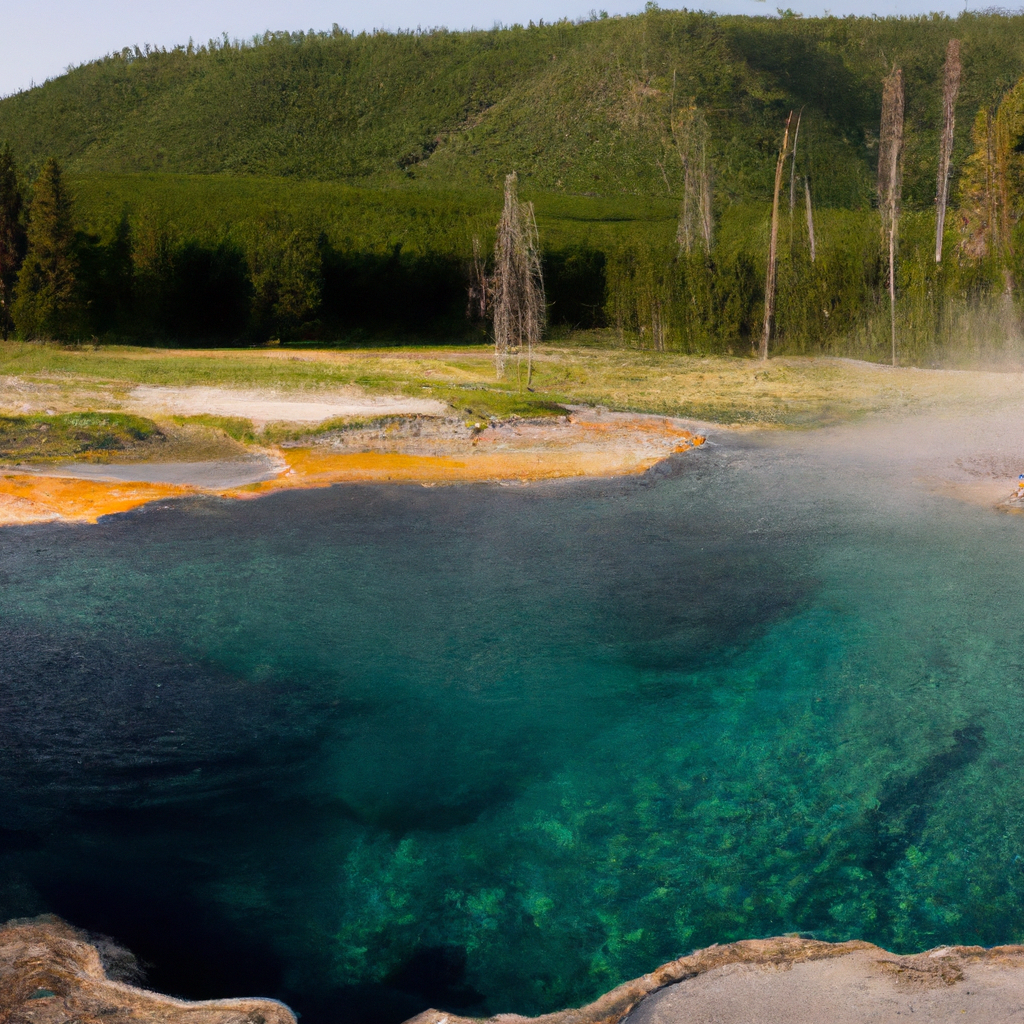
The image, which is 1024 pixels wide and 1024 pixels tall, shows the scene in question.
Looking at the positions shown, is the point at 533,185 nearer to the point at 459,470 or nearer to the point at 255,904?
the point at 459,470

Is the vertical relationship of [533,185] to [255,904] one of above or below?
above

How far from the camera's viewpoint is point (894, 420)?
518 inches

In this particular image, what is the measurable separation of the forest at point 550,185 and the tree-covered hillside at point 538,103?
0.23 metres

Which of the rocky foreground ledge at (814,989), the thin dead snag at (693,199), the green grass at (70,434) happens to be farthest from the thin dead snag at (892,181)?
the rocky foreground ledge at (814,989)

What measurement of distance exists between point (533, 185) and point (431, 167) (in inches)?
337

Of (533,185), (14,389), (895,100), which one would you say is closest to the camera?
(14,389)

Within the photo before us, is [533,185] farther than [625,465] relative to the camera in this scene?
Yes

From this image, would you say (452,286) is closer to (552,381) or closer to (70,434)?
(552,381)

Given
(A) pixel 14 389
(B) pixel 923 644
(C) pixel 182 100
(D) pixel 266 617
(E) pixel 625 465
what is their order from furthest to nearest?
(C) pixel 182 100, (A) pixel 14 389, (E) pixel 625 465, (D) pixel 266 617, (B) pixel 923 644

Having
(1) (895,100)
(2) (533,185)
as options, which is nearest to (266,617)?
(1) (895,100)

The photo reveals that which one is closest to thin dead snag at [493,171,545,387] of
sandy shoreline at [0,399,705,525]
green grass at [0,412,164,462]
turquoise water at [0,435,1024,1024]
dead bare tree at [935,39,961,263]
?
sandy shoreline at [0,399,705,525]

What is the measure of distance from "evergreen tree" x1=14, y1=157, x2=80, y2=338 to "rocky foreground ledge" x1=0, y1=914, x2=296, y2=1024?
730 inches

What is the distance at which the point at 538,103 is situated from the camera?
56781 mm

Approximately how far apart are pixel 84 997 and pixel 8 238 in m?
19.9
